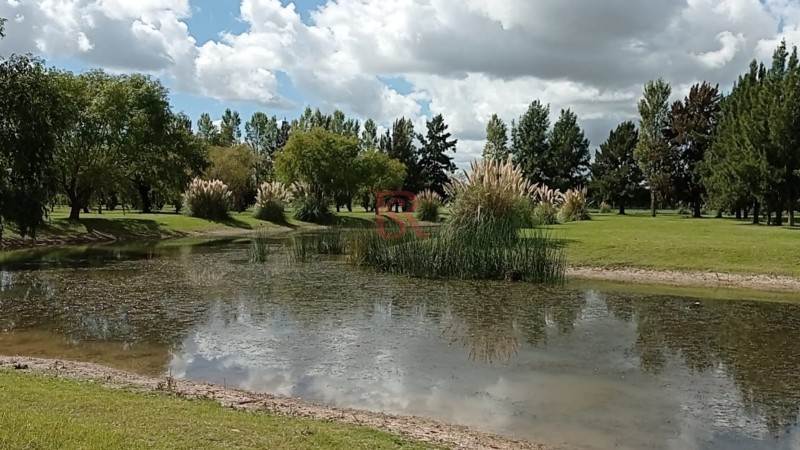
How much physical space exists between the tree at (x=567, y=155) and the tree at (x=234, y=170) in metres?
35.2

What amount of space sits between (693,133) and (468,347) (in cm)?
5114

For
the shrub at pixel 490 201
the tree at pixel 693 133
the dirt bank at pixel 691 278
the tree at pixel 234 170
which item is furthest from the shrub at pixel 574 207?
the tree at pixel 234 170

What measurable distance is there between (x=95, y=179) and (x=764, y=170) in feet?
124

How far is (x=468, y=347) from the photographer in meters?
10.5

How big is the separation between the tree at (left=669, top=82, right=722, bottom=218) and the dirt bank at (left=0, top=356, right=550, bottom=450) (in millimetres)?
53630

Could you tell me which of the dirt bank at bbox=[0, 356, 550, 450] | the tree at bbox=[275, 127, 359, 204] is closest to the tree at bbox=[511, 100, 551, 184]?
the tree at bbox=[275, 127, 359, 204]

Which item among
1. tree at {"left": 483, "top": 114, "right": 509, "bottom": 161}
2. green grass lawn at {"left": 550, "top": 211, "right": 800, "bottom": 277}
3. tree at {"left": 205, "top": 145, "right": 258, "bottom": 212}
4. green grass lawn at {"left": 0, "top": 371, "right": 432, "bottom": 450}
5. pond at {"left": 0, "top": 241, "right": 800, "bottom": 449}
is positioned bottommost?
pond at {"left": 0, "top": 241, "right": 800, "bottom": 449}

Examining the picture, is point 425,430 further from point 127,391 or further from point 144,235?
point 144,235

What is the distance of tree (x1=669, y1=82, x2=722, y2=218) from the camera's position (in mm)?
55188

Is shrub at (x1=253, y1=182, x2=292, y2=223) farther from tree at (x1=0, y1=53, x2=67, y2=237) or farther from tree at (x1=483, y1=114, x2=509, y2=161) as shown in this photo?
tree at (x1=483, y1=114, x2=509, y2=161)

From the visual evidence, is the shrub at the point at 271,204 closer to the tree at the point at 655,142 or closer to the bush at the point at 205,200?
the bush at the point at 205,200

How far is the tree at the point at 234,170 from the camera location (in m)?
59.9

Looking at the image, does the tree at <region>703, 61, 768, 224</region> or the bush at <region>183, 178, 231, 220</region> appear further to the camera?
the bush at <region>183, 178, 231, 220</region>

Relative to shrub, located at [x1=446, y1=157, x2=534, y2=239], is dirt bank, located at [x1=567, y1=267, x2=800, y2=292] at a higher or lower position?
lower
